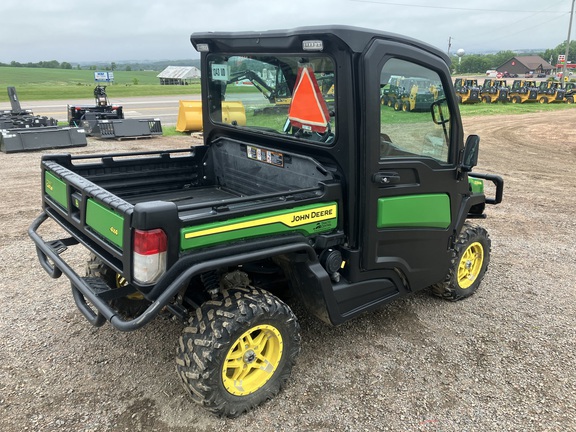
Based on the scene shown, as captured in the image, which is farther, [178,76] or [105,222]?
[178,76]

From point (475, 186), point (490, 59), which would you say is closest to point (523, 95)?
point (475, 186)

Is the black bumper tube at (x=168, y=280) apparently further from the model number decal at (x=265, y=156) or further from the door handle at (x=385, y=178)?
the model number decal at (x=265, y=156)

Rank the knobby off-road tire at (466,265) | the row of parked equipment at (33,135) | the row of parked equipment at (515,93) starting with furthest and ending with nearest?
1. the row of parked equipment at (515,93)
2. the row of parked equipment at (33,135)
3. the knobby off-road tire at (466,265)

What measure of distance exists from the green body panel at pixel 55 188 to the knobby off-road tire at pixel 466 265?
10.1 feet

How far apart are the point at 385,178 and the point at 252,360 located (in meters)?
1.44

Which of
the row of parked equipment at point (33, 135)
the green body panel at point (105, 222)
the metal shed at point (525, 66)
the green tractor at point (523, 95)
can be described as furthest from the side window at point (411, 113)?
the metal shed at point (525, 66)

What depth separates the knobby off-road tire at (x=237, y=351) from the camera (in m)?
2.67

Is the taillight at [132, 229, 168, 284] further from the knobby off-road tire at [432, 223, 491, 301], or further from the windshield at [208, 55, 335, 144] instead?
the knobby off-road tire at [432, 223, 491, 301]

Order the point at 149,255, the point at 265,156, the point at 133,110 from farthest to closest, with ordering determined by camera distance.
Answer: the point at 133,110
the point at 265,156
the point at 149,255

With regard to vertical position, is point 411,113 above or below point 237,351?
above

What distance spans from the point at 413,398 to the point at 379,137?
5.57ft

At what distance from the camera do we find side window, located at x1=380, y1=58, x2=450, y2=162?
308cm

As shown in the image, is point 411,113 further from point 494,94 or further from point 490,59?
point 490,59

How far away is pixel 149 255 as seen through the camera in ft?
7.95
